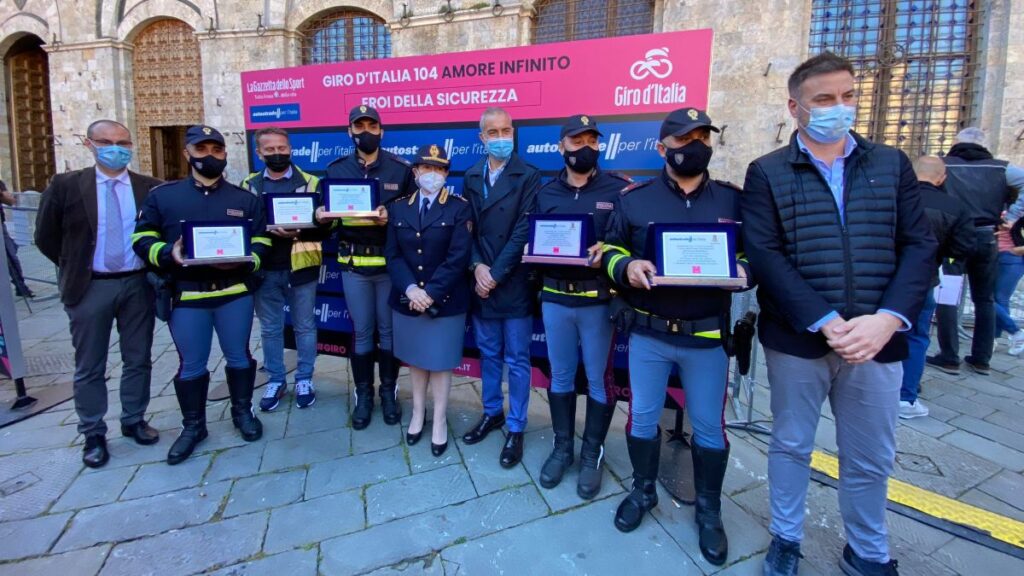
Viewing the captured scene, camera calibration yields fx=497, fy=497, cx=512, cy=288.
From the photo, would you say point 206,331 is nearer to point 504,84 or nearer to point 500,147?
point 500,147

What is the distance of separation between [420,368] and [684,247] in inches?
80.1

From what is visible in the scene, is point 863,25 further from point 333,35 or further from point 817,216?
point 333,35

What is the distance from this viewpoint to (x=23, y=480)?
3258mm

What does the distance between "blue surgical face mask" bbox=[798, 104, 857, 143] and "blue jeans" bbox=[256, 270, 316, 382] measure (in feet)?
12.6

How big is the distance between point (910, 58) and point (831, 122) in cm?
1052

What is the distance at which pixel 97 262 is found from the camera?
134 inches

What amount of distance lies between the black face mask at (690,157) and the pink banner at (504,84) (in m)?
1.28

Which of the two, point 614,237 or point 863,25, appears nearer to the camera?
point 614,237

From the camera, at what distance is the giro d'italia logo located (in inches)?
141

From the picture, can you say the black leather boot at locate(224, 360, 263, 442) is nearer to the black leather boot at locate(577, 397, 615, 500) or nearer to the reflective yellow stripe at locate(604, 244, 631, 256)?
the black leather boot at locate(577, 397, 615, 500)

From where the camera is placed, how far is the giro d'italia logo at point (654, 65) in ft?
11.7

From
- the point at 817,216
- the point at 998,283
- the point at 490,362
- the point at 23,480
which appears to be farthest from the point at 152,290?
the point at 998,283

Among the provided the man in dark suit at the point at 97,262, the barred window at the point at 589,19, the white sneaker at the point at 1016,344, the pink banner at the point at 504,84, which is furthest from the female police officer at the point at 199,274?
the barred window at the point at 589,19

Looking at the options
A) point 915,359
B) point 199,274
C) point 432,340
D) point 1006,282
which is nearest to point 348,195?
point 199,274
